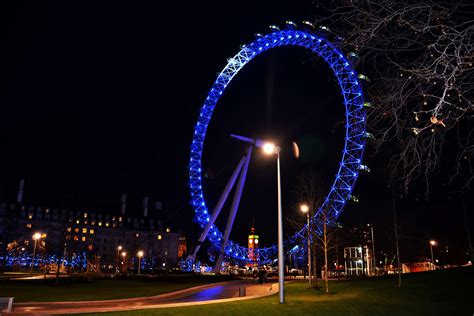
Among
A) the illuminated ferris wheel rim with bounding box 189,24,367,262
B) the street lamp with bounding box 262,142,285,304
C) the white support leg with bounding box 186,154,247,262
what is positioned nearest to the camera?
the street lamp with bounding box 262,142,285,304

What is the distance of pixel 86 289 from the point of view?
104 feet

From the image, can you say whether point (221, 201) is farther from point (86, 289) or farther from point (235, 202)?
point (86, 289)

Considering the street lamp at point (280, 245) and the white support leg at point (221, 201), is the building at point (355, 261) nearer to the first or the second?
the white support leg at point (221, 201)

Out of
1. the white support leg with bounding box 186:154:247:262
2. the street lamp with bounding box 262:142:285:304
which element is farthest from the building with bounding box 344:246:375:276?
the street lamp with bounding box 262:142:285:304

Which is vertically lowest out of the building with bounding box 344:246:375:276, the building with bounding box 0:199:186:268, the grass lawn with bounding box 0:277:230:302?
the grass lawn with bounding box 0:277:230:302

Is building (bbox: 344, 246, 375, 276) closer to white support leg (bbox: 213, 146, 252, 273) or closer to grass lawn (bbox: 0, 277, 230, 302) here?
white support leg (bbox: 213, 146, 252, 273)

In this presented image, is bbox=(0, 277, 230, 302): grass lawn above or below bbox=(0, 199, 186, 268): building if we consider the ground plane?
below

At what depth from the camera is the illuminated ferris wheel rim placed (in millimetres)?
44328

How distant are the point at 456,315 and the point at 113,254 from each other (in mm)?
129474

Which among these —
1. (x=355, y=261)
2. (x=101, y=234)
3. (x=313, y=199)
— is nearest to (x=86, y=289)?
(x=313, y=199)

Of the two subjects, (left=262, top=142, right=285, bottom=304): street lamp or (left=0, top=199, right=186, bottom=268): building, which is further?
(left=0, top=199, right=186, bottom=268): building

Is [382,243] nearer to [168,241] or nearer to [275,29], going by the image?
[275,29]

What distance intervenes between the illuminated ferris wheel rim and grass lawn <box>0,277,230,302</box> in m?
14.0

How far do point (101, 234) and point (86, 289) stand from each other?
354 feet
